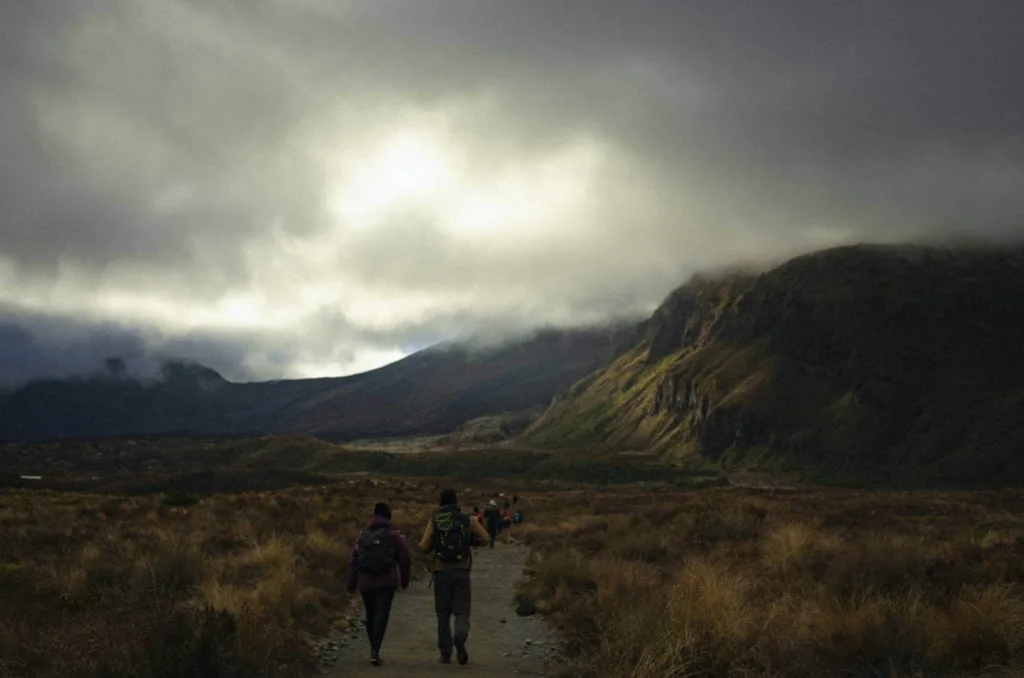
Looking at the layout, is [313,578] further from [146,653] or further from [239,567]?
[146,653]

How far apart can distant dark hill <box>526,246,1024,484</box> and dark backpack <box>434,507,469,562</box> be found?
115m

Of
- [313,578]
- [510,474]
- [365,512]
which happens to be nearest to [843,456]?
[510,474]

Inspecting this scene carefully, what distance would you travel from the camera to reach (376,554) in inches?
404

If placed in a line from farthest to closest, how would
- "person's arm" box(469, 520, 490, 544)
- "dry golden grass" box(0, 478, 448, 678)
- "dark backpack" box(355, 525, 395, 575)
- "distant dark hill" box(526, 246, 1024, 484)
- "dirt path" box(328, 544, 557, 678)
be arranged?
"distant dark hill" box(526, 246, 1024, 484) → "person's arm" box(469, 520, 490, 544) → "dark backpack" box(355, 525, 395, 575) → "dirt path" box(328, 544, 557, 678) → "dry golden grass" box(0, 478, 448, 678)

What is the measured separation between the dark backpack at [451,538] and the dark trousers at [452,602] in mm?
213

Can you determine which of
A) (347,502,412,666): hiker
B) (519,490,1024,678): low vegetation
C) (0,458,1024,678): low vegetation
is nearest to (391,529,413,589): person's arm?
(347,502,412,666): hiker

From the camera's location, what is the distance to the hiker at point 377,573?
33.6ft

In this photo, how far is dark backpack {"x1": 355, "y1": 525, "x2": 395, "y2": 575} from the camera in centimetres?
1023

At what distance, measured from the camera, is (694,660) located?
7.73m

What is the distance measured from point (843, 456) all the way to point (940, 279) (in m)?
64.4

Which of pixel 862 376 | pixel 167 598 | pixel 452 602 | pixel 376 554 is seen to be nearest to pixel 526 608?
pixel 452 602

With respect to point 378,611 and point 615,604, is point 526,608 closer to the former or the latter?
point 615,604

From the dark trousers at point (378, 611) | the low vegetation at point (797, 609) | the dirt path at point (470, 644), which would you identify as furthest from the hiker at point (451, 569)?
the low vegetation at point (797, 609)

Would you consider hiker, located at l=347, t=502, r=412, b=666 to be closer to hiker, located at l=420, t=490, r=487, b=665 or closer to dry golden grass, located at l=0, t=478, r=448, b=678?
hiker, located at l=420, t=490, r=487, b=665
